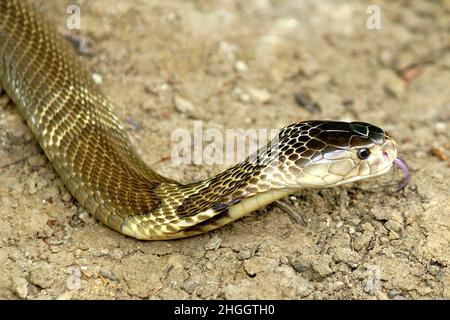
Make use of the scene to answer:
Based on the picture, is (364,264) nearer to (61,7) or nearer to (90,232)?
(90,232)

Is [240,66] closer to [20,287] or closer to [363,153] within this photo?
[363,153]

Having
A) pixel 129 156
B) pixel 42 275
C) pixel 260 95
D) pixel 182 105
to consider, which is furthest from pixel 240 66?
pixel 42 275

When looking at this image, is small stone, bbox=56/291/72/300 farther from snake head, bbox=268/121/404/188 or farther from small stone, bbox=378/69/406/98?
small stone, bbox=378/69/406/98

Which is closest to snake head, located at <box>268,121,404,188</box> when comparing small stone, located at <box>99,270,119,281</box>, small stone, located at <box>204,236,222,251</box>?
small stone, located at <box>204,236,222,251</box>

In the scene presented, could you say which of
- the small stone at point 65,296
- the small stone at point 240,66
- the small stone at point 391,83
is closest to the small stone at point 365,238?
the small stone at point 65,296

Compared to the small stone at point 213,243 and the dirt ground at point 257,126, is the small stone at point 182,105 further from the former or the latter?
the small stone at point 213,243
